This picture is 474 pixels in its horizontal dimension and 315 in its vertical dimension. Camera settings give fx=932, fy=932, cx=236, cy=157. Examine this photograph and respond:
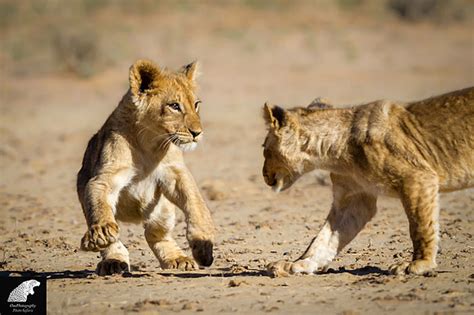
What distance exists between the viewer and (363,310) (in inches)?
222

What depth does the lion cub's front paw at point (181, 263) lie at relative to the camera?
7.46m

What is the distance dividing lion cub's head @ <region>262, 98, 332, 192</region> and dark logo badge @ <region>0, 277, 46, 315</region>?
6.42ft

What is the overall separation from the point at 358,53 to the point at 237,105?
7.94 m

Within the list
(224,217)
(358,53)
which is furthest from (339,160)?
(358,53)

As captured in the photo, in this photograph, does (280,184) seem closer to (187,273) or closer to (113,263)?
(187,273)

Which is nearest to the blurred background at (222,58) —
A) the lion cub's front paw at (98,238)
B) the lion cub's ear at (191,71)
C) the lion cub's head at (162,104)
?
the lion cub's ear at (191,71)

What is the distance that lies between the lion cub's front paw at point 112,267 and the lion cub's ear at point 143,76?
4.37ft

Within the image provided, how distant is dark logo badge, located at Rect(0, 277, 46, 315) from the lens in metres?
6.18

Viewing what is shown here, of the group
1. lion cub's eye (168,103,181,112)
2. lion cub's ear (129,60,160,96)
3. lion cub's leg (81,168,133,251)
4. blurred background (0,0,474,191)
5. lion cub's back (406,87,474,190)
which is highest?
blurred background (0,0,474,191)

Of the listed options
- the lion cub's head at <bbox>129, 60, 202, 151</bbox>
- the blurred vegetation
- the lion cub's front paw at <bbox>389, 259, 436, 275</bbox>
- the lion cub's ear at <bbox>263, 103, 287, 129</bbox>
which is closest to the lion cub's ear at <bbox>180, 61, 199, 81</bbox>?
the lion cub's head at <bbox>129, 60, 202, 151</bbox>

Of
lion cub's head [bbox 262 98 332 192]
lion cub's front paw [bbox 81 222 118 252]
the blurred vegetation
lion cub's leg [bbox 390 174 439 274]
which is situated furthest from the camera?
the blurred vegetation

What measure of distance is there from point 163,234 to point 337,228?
1.57m

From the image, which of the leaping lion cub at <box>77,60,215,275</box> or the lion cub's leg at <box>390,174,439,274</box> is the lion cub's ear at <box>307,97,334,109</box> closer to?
the leaping lion cub at <box>77,60,215,275</box>

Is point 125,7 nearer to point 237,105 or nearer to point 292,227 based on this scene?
point 237,105
